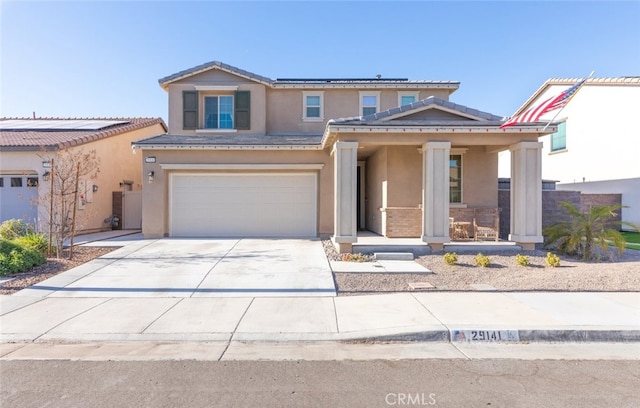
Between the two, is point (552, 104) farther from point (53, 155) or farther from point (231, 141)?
point (53, 155)

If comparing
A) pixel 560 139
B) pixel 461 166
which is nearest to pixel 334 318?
pixel 461 166

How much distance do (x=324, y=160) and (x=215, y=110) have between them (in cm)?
567

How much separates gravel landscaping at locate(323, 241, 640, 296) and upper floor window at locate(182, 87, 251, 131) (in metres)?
8.43

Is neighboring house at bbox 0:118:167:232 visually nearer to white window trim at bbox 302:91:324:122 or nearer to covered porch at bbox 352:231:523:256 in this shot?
white window trim at bbox 302:91:324:122

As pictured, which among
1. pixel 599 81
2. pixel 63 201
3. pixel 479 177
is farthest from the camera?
pixel 599 81

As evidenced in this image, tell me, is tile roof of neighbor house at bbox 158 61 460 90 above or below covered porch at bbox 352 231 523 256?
above

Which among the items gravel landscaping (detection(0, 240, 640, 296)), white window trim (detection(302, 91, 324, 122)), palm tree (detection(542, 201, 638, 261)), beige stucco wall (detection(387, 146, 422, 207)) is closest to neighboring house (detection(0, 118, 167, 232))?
gravel landscaping (detection(0, 240, 640, 296))

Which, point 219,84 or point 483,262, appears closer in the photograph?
point 483,262

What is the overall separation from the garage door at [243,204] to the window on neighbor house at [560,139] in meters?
16.0

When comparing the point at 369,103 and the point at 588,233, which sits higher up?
the point at 369,103

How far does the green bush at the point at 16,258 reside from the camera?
25.9ft

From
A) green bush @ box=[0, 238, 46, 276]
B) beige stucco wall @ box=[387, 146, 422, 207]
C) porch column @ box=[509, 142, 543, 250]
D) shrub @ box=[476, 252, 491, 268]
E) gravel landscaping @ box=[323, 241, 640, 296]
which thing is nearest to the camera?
gravel landscaping @ box=[323, 241, 640, 296]

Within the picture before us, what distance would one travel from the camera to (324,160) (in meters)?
13.3

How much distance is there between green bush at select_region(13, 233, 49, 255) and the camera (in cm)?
910
